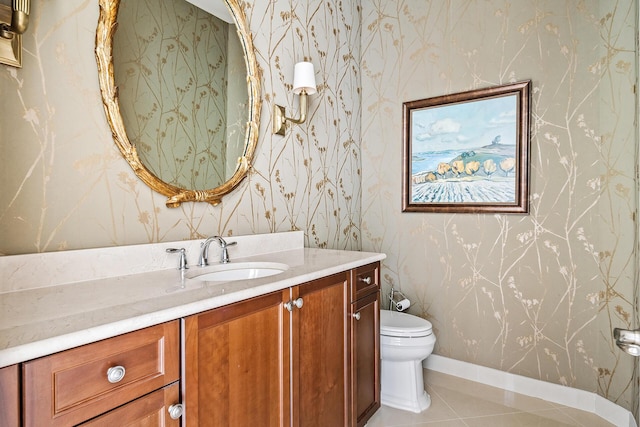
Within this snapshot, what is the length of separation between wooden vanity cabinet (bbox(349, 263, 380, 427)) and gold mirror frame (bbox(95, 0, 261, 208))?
763mm

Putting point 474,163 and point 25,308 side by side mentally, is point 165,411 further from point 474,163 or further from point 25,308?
point 474,163

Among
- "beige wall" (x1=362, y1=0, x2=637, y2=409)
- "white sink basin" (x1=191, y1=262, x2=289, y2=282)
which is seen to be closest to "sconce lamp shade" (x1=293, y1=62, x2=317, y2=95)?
"beige wall" (x1=362, y1=0, x2=637, y2=409)

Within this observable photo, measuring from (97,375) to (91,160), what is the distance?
2.60ft

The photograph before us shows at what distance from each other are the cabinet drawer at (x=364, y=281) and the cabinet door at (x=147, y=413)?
3.07ft

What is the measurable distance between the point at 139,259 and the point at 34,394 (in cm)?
71

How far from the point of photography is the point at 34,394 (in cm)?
65

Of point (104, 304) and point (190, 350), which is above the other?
point (104, 304)

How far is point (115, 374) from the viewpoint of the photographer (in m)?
0.76

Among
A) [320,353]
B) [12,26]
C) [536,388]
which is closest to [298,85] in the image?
[12,26]

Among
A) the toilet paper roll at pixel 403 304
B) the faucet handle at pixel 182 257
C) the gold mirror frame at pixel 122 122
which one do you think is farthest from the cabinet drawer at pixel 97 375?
the toilet paper roll at pixel 403 304

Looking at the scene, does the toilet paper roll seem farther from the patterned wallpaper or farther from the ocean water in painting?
the patterned wallpaper

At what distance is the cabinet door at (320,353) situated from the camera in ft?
4.30

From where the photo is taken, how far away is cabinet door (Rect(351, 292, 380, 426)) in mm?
1662

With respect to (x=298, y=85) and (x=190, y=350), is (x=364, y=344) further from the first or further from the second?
(x=298, y=85)
